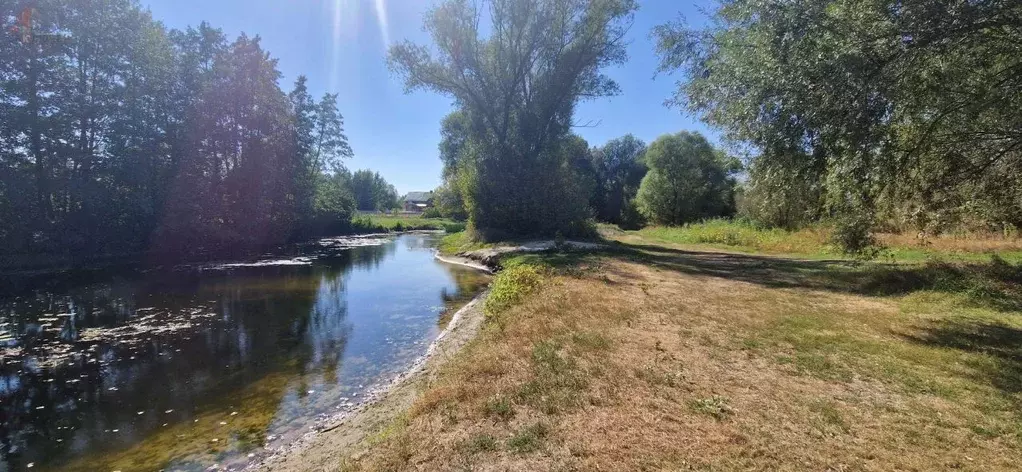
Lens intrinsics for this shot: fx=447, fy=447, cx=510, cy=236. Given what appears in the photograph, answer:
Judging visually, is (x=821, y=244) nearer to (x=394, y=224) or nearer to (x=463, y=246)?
(x=463, y=246)

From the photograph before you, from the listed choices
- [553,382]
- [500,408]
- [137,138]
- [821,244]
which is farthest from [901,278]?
[137,138]

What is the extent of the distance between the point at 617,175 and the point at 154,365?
63.4m

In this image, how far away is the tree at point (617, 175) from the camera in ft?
199

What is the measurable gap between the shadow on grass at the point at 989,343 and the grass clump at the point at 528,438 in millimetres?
4606

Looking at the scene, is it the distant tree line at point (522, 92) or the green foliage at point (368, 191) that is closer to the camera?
the distant tree line at point (522, 92)

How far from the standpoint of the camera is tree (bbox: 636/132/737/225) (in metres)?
47.0

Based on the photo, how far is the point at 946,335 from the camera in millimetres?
6590

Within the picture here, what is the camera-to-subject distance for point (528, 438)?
383 centimetres

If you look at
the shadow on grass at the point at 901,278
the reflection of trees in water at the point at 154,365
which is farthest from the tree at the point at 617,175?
the reflection of trees in water at the point at 154,365

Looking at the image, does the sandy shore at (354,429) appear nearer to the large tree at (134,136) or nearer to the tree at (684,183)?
the large tree at (134,136)

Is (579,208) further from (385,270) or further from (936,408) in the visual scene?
(936,408)

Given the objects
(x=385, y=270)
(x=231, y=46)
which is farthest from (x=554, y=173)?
(x=231, y=46)

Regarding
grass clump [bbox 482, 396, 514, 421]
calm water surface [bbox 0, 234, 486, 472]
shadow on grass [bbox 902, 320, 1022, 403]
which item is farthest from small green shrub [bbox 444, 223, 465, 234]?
grass clump [bbox 482, 396, 514, 421]

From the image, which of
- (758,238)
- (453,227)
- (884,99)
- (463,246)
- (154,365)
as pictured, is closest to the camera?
(884,99)
